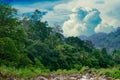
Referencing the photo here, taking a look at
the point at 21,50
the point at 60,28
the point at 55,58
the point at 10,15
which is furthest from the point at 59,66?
the point at 60,28

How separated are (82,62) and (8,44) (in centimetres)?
3857

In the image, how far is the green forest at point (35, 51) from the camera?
35531 millimetres

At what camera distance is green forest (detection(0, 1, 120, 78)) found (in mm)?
35531

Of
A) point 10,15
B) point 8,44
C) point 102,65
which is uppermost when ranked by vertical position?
point 10,15

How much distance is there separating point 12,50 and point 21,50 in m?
5.77

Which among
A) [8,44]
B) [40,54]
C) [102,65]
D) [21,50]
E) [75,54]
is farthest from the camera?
[102,65]

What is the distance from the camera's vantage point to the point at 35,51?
59.2m

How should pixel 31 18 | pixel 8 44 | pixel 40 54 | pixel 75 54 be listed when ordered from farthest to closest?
pixel 31 18
pixel 75 54
pixel 40 54
pixel 8 44

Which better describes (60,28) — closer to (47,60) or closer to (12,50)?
(47,60)

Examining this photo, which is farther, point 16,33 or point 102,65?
point 102,65

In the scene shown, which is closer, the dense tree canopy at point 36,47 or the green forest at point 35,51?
the green forest at point 35,51

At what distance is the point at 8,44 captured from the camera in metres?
40.1

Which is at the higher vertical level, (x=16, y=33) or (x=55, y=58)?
(x=16, y=33)

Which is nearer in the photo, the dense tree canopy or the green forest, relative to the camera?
the green forest
